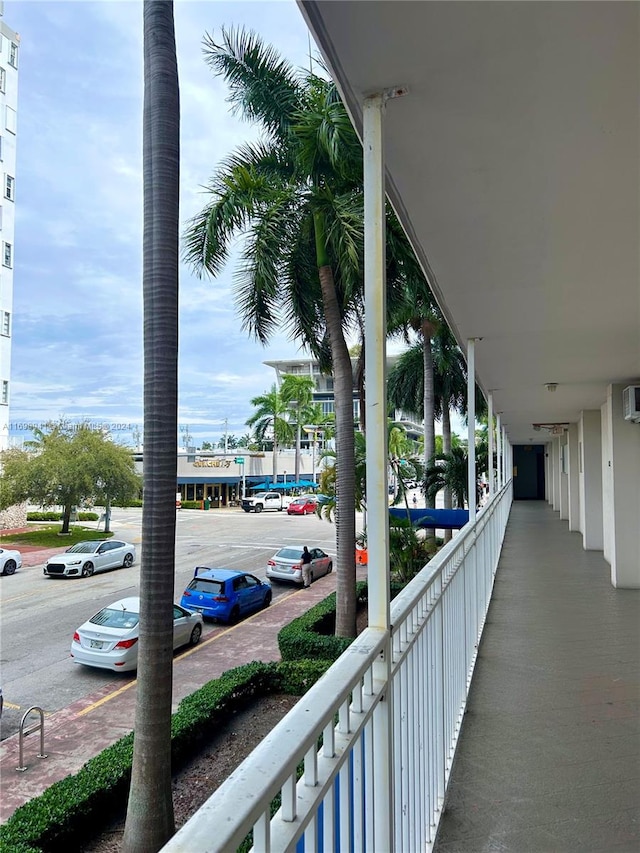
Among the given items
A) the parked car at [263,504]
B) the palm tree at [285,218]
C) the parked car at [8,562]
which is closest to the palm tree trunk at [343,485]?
the palm tree at [285,218]

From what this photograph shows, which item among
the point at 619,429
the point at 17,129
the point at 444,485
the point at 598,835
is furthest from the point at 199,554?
the point at 17,129

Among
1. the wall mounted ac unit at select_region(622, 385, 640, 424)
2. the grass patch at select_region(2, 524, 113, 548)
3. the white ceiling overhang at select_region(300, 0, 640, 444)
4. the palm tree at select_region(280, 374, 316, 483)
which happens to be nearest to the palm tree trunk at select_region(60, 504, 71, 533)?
the grass patch at select_region(2, 524, 113, 548)

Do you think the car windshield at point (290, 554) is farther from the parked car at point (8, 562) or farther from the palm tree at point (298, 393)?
the palm tree at point (298, 393)

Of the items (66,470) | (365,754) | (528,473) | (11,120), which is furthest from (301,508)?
(365,754)

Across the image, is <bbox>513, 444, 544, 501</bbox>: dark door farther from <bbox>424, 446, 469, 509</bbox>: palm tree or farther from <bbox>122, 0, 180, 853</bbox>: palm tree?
<bbox>122, 0, 180, 853</bbox>: palm tree

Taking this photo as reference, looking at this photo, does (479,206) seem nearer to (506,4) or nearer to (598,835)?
(506,4)

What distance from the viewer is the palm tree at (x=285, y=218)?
300 inches

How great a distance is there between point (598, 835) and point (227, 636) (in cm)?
876

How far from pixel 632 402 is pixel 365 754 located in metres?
5.88

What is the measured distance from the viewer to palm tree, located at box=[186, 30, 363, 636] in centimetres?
763

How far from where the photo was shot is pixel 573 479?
12109 mm

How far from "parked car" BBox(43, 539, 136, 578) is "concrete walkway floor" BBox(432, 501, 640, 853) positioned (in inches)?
521

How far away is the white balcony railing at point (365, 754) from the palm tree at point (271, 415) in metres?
39.6

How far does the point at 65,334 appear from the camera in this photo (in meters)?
59.3
